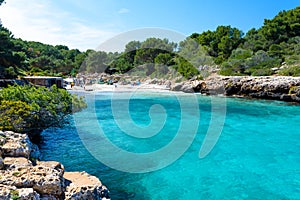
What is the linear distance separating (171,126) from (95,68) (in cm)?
4751

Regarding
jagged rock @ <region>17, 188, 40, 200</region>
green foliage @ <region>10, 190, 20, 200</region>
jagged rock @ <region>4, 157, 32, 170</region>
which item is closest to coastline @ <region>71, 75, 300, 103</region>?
jagged rock @ <region>4, 157, 32, 170</region>

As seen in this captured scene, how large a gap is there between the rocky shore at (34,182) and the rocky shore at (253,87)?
25.4 meters

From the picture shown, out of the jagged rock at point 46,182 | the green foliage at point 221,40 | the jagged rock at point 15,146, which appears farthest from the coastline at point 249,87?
the jagged rock at point 46,182

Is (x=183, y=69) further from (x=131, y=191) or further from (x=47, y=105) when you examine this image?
(x=131, y=191)

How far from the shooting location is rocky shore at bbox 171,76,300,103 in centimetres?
2541

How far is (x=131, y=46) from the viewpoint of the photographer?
64875 mm

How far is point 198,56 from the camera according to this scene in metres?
47.0

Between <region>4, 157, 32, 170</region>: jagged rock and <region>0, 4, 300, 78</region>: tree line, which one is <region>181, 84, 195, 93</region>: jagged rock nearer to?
<region>0, 4, 300, 78</region>: tree line

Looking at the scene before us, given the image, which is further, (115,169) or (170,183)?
(115,169)

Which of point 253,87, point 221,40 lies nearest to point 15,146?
point 253,87

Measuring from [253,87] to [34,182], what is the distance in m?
27.9

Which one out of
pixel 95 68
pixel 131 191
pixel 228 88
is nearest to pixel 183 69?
pixel 228 88

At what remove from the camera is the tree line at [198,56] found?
3319 cm

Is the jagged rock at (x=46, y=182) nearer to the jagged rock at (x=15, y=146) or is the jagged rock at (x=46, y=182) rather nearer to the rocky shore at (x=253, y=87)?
the jagged rock at (x=15, y=146)
